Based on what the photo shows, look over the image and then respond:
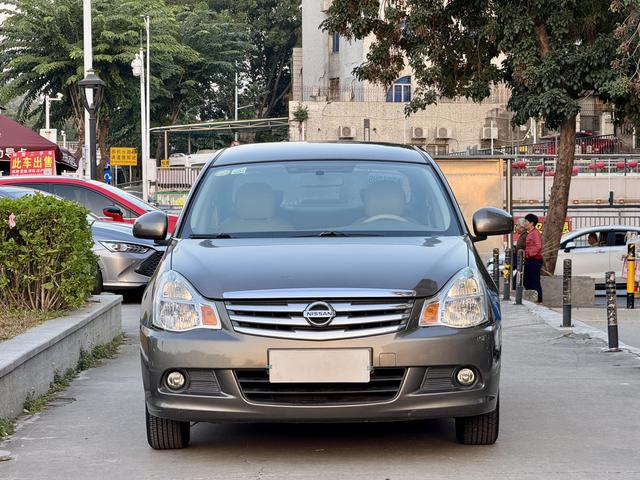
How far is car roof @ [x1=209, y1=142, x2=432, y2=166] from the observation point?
819 cm

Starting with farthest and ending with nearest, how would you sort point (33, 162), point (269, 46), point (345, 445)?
point (269, 46), point (33, 162), point (345, 445)

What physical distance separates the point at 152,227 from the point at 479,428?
2.44 m

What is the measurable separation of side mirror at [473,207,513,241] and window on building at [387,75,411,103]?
6091cm

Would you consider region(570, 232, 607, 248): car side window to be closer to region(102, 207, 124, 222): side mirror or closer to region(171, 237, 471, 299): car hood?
region(102, 207, 124, 222): side mirror

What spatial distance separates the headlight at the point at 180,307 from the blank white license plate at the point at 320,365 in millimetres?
389

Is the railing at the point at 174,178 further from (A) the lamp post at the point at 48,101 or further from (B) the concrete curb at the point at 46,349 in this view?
(B) the concrete curb at the point at 46,349

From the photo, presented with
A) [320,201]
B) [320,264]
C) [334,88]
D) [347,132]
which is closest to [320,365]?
[320,264]

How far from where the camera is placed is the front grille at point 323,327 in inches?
251

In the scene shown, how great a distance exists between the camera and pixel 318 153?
8.23m

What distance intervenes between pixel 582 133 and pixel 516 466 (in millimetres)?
66274

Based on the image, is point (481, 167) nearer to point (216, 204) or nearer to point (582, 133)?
point (216, 204)

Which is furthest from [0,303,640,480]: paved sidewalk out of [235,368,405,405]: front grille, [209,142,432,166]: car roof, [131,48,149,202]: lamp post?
[131,48,149,202]: lamp post

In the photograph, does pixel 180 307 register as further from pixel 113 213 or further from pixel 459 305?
pixel 113 213

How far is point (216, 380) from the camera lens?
6.52m
